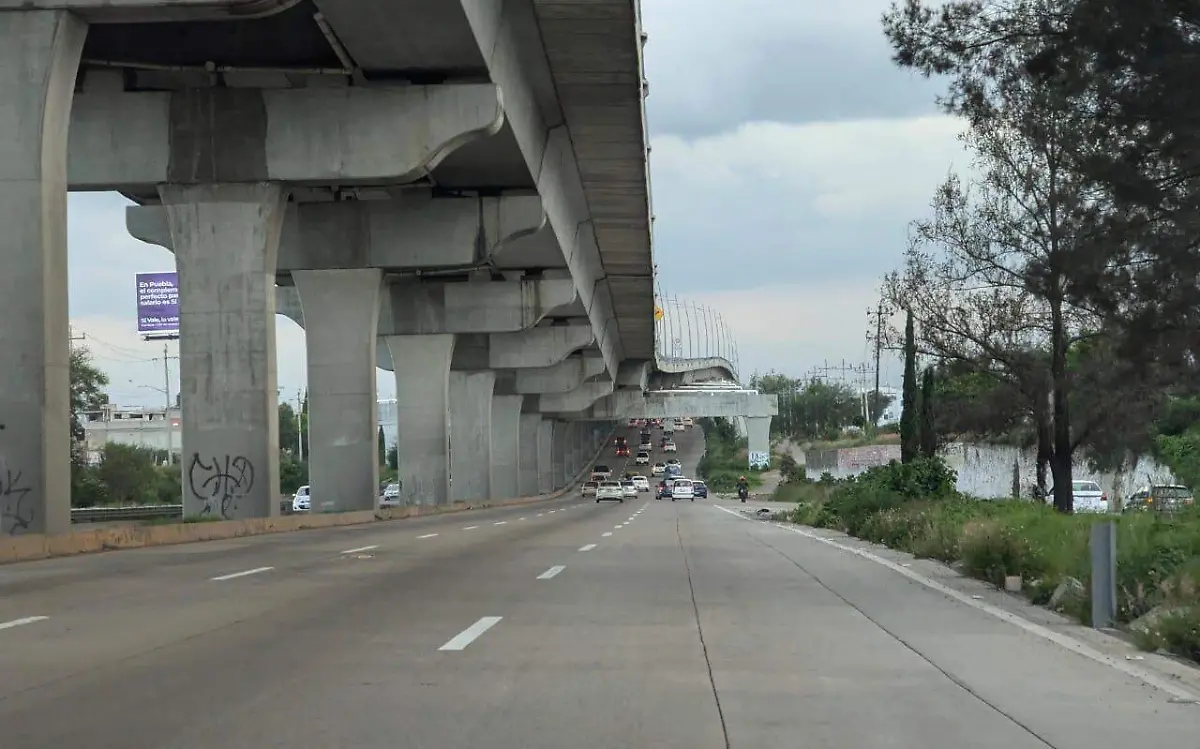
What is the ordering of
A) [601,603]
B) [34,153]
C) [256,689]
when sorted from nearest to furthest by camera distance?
[256,689] < [601,603] < [34,153]

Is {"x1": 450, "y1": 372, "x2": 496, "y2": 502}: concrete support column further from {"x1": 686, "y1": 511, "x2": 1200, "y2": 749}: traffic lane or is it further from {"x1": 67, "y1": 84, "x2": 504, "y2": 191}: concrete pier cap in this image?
{"x1": 686, "y1": 511, "x2": 1200, "y2": 749}: traffic lane

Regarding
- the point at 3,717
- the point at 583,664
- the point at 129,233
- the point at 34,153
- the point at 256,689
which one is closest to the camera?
the point at 3,717

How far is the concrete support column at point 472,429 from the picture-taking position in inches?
3216

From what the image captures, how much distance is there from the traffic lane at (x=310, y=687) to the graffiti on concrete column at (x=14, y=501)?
11100mm

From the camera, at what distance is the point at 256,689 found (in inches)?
367

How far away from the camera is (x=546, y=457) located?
434 feet

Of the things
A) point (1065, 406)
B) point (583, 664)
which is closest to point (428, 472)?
point (1065, 406)

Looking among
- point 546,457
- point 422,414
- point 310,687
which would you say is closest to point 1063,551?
point 310,687

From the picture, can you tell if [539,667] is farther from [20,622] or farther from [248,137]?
[248,137]

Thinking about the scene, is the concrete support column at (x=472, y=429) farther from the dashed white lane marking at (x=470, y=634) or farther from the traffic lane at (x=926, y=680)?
the dashed white lane marking at (x=470, y=634)

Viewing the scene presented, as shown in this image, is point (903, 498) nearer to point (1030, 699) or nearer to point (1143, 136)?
point (1143, 136)

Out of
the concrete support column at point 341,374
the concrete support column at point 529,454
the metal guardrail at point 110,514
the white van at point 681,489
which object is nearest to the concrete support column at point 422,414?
the metal guardrail at point 110,514

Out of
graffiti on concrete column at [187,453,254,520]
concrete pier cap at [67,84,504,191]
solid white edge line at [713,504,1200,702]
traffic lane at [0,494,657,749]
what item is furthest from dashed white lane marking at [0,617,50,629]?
graffiti on concrete column at [187,453,254,520]

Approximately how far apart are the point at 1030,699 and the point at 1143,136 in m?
8.36
